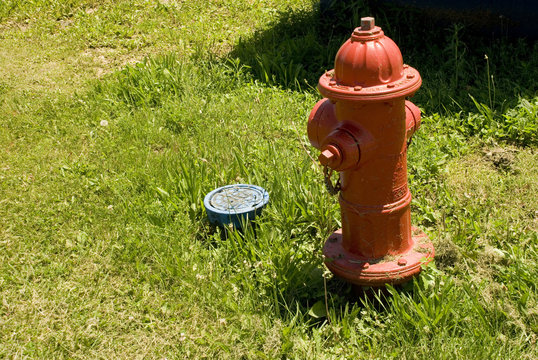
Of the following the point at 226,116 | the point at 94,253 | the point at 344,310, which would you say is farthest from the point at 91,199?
the point at 344,310

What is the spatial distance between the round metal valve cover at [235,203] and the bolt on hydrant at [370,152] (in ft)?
2.10

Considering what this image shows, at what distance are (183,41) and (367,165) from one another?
460cm

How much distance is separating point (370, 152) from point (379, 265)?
0.54 meters

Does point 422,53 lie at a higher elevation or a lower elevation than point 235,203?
lower

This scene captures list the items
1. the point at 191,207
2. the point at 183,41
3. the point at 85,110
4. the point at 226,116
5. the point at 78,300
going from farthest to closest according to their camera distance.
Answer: the point at 183,41 → the point at 85,110 → the point at 226,116 → the point at 191,207 → the point at 78,300

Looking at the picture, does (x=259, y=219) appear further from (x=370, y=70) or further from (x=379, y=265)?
(x=370, y=70)

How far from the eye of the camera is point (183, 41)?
6.79 m

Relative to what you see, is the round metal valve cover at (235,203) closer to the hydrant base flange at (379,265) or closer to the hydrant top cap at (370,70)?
the hydrant base flange at (379,265)

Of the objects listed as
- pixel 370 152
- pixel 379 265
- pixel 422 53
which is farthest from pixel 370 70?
pixel 422 53

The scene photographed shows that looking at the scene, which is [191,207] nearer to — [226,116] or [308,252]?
[308,252]

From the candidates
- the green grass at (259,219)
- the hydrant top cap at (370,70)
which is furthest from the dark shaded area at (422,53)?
the hydrant top cap at (370,70)

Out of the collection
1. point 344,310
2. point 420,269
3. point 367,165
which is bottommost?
point 344,310

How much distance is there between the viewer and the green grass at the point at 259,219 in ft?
9.24

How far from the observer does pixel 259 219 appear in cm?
348
